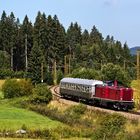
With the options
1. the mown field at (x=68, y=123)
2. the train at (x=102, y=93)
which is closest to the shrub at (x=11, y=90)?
the mown field at (x=68, y=123)

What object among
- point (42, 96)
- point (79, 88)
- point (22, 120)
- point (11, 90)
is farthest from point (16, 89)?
point (22, 120)

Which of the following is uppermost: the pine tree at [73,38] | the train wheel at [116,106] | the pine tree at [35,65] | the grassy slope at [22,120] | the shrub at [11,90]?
the pine tree at [73,38]

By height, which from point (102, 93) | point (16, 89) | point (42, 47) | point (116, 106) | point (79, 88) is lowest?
point (116, 106)

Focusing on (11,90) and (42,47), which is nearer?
(11,90)

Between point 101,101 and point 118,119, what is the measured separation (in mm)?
20720

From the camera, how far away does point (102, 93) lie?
204 feet

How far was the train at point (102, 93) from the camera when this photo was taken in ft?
190

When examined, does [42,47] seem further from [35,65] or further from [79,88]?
[79,88]

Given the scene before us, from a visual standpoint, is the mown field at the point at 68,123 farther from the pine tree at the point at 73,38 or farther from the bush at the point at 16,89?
the pine tree at the point at 73,38

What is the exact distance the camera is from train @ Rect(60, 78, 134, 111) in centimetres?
5803

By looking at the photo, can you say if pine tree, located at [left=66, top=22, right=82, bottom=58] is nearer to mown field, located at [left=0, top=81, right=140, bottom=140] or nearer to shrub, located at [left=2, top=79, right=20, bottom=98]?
shrub, located at [left=2, top=79, right=20, bottom=98]

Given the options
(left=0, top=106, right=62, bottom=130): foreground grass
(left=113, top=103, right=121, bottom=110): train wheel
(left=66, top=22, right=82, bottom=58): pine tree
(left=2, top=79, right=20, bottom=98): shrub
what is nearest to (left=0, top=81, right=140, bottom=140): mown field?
(left=0, top=106, right=62, bottom=130): foreground grass

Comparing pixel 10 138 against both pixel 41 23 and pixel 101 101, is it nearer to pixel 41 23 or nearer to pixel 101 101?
pixel 101 101

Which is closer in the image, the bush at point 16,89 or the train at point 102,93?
the train at point 102,93
